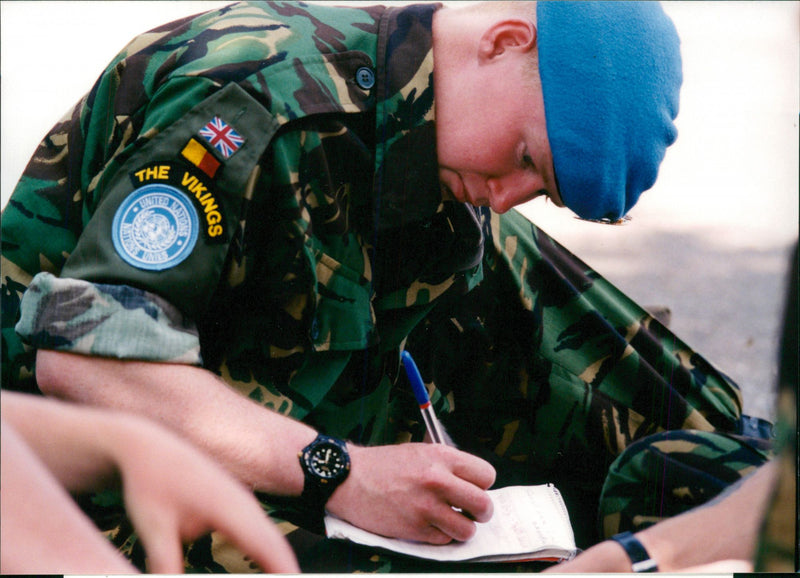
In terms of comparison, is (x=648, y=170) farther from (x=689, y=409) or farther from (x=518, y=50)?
(x=689, y=409)

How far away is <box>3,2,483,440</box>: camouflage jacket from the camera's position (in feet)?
3.34

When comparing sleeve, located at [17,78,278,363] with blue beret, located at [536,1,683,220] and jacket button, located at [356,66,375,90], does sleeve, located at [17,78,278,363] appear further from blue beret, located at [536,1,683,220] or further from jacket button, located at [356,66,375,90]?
blue beret, located at [536,1,683,220]

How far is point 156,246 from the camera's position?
1016 millimetres

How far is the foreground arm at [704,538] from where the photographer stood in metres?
1.10

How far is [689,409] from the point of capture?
5.08 feet

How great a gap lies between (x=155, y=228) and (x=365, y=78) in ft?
1.24

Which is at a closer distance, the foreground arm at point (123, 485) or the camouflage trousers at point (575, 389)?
the foreground arm at point (123, 485)

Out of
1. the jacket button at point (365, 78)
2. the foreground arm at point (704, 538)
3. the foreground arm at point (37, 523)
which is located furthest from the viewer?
the jacket button at point (365, 78)

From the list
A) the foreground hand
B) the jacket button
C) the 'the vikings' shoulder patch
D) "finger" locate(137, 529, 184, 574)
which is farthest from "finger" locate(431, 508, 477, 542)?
the jacket button

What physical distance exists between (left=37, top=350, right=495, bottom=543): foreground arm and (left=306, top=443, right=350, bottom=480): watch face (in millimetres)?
15

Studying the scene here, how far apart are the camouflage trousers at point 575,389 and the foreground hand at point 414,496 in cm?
13

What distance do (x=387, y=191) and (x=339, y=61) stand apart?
0.19 metres

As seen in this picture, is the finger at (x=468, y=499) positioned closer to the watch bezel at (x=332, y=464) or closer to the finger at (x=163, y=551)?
the watch bezel at (x=332, y=464)

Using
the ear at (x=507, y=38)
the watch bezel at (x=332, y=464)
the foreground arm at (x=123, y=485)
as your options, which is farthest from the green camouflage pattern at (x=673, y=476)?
the ear at (x=507, y=38)
